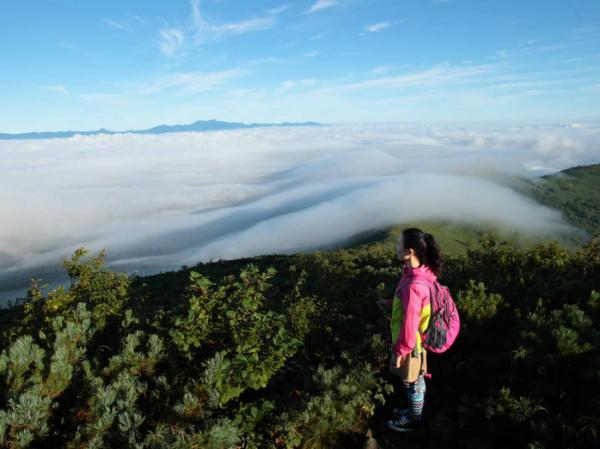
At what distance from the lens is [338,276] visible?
16406mm

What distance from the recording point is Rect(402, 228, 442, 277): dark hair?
4836 mm

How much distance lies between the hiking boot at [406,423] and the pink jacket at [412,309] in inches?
49.3

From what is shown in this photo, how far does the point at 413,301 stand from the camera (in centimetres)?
475

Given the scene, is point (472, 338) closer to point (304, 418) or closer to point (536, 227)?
point (304, 418)

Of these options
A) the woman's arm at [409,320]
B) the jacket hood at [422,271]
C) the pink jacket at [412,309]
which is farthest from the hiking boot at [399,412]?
the jacket hood at [422,271]

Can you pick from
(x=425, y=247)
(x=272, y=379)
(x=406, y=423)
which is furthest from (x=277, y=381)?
(x=425, y=247)

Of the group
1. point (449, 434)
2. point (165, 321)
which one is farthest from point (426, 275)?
point (165, 321)

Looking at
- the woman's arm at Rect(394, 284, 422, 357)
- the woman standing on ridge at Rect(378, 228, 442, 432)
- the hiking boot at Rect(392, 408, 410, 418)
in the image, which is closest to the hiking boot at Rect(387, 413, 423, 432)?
the hiking boot at Rect(392, 408, 410, 418)

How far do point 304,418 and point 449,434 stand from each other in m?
2.21

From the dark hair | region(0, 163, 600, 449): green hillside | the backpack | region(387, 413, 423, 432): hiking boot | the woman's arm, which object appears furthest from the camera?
region(387, 413, 423, 432): hiking boot

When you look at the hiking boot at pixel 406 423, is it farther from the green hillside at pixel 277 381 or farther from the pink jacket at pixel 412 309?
the pink jacket at pixel 412 309

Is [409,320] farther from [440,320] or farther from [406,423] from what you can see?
[406,423]

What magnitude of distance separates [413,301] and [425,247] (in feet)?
2.41

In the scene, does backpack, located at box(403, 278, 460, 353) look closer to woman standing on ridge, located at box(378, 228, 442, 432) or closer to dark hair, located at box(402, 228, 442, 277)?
woman standing on ridge, located at box(378, 228, 442, 432)
